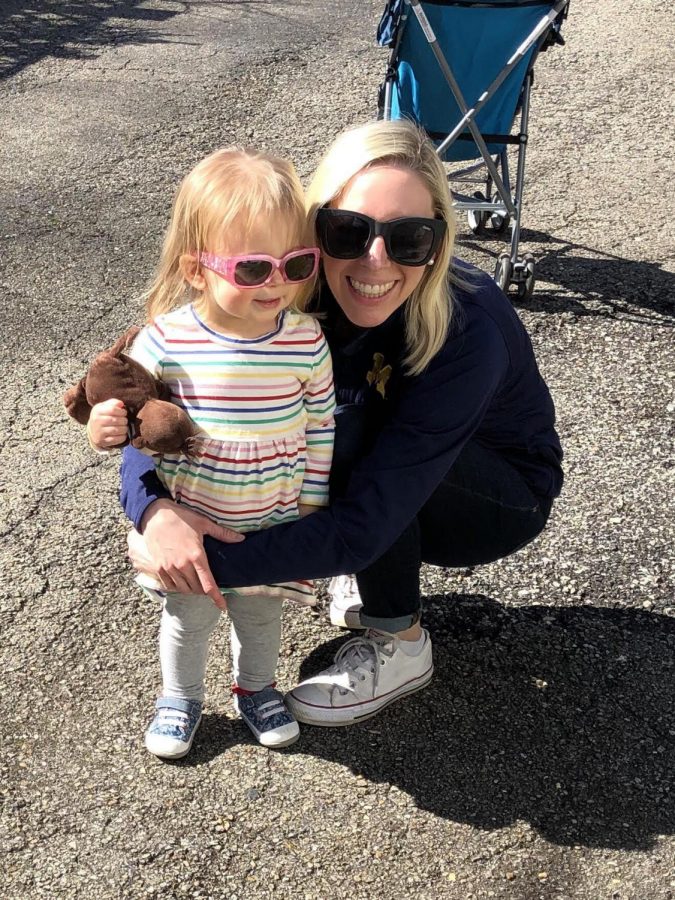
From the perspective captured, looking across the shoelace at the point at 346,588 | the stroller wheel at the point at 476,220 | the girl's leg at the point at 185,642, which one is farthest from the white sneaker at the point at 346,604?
the stroller wheel at the point at 476,220

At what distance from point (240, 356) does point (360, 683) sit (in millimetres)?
950

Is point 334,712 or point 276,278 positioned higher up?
point 276,278

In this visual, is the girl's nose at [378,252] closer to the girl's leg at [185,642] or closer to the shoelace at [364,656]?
the girl's leg at [185,642]

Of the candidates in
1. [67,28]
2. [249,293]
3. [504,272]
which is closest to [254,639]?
[249,293]

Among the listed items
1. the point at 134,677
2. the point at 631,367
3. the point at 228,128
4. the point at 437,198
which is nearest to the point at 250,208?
the point at 437,198

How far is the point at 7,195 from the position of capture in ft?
17.9

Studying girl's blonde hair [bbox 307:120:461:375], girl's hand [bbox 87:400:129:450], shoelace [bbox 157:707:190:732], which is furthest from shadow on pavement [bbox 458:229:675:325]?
girl's hand [bbox 87:400:129:450]

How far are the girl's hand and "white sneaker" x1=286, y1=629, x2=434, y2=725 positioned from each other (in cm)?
88

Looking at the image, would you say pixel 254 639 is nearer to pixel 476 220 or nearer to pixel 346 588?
pixel 346 588

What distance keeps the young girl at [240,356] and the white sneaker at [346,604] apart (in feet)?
1.64

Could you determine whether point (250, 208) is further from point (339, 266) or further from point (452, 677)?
point (452, 677)

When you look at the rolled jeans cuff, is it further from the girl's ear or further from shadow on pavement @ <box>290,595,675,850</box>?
the girl's ear

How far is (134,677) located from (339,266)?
1.20 meters

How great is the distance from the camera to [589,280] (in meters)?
4.96
